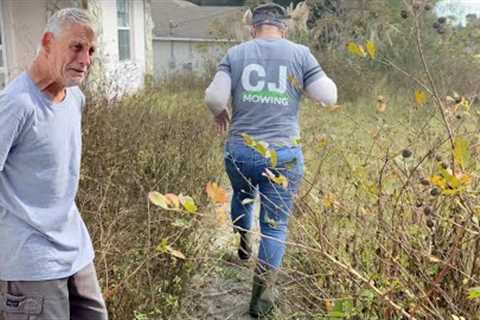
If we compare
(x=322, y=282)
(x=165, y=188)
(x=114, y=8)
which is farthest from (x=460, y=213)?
(x=114, y=8)

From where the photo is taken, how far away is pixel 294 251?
137 inches

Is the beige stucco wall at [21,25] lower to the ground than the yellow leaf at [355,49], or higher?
lower

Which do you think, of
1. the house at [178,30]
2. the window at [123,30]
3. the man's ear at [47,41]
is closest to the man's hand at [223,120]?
the man's ear at [47,41]

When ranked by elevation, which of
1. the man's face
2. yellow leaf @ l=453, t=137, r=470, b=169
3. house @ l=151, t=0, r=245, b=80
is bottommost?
house @ l=151, t=0, r=245, b=80

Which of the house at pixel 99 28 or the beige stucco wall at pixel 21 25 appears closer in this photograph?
the house at pixel 99 28

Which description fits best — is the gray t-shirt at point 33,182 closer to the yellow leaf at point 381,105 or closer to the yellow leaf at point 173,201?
the yellow leaf at point 173,201

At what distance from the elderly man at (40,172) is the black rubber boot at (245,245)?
979 millimetres

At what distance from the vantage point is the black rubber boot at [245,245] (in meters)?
3.02

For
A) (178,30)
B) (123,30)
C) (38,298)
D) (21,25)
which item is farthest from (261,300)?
(178,30)

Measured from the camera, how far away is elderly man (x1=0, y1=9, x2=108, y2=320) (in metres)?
1.92

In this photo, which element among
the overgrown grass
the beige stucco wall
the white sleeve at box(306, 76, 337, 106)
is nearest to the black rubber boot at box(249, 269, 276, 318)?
the overgrown grass

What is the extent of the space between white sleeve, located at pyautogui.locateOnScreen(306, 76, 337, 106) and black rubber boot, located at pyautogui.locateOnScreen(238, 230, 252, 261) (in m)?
0.85

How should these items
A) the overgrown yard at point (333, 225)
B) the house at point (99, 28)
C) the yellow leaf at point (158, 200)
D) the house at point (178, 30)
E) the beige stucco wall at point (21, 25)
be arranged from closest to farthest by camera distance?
the yellow leaf at point (158, 200)
the overgrown yard at point (333, 225)
the house at point (99, 28)
the beige stucco wall at point (21, 25)
the house at point (178, 30)

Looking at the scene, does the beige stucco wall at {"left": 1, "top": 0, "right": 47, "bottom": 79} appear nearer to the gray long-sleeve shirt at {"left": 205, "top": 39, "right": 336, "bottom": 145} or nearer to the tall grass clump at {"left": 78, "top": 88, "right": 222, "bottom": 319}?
the tall grass clump at {"left": 78, "top": 88, "right": 222, "bottom": 319}
